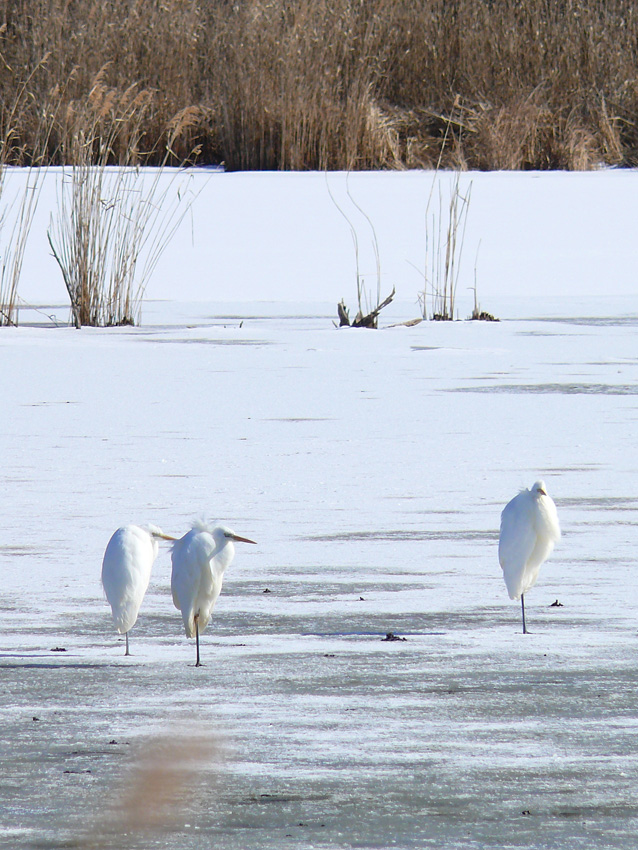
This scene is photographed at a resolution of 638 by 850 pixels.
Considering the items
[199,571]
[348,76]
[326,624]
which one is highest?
[348,76]

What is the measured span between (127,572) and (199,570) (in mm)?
169

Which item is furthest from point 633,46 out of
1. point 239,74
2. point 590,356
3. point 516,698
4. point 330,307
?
point 516,698

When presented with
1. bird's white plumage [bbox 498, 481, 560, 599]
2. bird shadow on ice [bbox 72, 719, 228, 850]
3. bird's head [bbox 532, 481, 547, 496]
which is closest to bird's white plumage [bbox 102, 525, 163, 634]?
bird shadow on ice [bbox 72, 719, 228, 850]

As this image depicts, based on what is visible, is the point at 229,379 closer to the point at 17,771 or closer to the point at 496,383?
the point at 496,383

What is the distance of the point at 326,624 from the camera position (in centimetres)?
413

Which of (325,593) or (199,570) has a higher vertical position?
(199,570)

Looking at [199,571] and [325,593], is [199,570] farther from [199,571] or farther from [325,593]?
[325,593]

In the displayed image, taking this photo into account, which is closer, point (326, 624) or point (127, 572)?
point (127, 572)

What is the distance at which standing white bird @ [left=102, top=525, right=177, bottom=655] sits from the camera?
12.8ft

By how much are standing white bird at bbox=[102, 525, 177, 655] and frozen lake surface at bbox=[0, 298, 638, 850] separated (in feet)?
0.31

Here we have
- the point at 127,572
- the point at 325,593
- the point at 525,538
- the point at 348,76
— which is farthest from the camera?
the point at 348,76

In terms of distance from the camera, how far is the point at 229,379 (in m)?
8.68

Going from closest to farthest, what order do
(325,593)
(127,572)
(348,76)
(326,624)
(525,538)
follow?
(127,572)
(326,624)
(525,538)
(325,593)
(348,76)

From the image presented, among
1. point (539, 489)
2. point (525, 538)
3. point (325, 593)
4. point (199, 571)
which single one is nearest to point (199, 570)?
point (199, 571)
